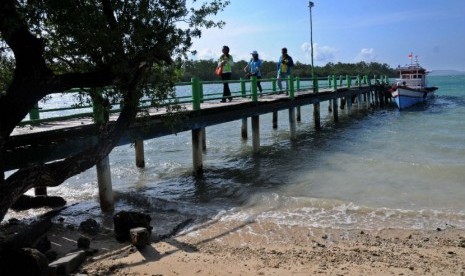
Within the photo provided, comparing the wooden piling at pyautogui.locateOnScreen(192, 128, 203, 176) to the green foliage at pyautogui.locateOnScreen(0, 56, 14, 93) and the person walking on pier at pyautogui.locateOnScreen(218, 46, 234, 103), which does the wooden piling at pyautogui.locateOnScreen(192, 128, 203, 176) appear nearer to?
the person walking on pier at pyautogui.locateOnScreen(218, 46, 234, 103)

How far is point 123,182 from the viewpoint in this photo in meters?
12.2

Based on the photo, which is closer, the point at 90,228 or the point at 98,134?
the point at 90,228

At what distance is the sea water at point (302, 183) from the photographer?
28.7ft

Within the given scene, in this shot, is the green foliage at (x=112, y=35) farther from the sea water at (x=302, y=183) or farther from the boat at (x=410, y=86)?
the boat at (x=410, y=86)

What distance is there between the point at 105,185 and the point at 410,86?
34.0 metres

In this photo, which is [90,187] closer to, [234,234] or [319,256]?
[234,234]

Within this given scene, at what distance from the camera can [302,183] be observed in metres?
11.4

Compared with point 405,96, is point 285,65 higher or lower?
higher

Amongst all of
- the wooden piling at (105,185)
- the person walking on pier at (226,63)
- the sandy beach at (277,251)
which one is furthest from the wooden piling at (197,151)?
the sandy beach at (277,251)

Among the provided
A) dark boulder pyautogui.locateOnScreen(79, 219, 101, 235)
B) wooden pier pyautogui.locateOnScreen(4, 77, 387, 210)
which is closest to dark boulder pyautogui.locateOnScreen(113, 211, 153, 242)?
dark boulder pyautogui.locateOnScreen(79, 219, 101, 235)

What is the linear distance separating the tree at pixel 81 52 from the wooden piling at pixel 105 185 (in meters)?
3.56

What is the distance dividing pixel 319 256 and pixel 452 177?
23.3 feet

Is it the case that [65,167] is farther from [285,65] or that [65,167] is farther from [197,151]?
[285,65]

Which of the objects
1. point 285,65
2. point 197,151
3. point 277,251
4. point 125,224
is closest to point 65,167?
point 125,224
